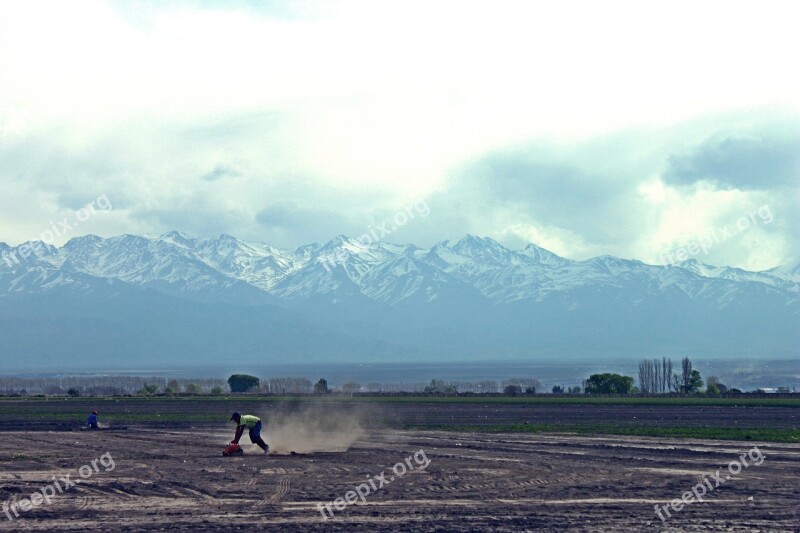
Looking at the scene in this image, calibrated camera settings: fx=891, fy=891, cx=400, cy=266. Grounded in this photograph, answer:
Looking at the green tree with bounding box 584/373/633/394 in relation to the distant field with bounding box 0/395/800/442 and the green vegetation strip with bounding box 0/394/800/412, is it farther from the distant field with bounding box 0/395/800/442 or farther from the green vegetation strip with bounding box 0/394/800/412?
the distant field with bounding box 0/395/800/442

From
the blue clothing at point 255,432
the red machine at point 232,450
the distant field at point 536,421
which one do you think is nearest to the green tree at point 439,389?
the distant field at point 536,421

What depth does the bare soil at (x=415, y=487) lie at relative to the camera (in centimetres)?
2252

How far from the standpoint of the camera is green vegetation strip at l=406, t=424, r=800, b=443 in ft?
148

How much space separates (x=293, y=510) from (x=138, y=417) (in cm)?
4495

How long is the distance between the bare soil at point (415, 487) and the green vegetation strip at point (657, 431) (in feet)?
14.5

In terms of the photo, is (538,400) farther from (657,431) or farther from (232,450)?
(232,450)

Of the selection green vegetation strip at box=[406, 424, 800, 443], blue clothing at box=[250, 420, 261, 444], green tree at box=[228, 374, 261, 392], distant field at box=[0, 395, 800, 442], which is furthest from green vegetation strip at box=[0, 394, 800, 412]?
blue clothing at box=[250, 420, 261, 444]

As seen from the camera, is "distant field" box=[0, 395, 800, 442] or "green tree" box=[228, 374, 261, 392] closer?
"distant field" box=[0, 395, 800, 442]

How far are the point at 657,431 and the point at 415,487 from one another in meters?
25.5

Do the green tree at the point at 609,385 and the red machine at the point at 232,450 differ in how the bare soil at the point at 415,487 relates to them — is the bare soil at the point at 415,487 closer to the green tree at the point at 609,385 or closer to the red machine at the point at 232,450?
the red machine at the point at 232,450

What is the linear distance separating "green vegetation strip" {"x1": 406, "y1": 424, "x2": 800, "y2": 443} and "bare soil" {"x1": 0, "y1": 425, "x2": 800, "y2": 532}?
14.5 feet

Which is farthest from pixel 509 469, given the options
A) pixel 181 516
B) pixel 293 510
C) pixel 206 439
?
pixel 206 439

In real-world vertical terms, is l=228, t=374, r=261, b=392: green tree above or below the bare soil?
above

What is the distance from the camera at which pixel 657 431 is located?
48.9m
